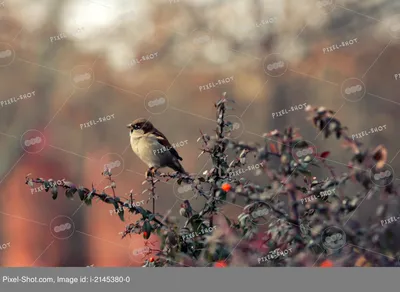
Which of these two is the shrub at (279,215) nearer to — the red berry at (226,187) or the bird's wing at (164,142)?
the red berry at (226,187)

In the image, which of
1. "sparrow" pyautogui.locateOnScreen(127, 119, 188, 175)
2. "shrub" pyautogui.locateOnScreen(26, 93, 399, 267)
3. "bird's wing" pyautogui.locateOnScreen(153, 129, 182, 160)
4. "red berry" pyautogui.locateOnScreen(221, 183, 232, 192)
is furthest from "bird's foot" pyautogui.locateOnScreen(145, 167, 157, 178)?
"red berry" pyautogui.locateOnScreen(221, 183, 232, 192)

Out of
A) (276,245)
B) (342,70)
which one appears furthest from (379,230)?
(342,70)

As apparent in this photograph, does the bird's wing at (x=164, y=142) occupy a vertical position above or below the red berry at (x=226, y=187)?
above

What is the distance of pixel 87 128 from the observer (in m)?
2.79

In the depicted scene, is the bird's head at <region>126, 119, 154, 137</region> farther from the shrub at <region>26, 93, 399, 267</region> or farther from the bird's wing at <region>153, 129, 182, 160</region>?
the shrub at <region>26, 93, 399, 267</region>

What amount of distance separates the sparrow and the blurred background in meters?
0.19

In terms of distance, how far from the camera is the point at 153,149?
7.96ft

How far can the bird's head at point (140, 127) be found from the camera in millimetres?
2475

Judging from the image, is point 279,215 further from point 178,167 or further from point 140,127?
point 140,127

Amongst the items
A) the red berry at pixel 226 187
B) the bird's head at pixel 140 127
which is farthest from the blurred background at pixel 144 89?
the red berry at pixel 226 187

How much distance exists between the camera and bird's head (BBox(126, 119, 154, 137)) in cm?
247

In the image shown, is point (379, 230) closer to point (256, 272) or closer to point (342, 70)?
point (256, 272)

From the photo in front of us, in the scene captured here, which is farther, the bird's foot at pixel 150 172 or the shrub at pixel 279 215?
the bird's foot at pixel 150 172

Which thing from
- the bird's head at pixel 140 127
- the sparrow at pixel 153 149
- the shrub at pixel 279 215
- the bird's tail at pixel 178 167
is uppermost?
the bird's head at pixel 140 127
